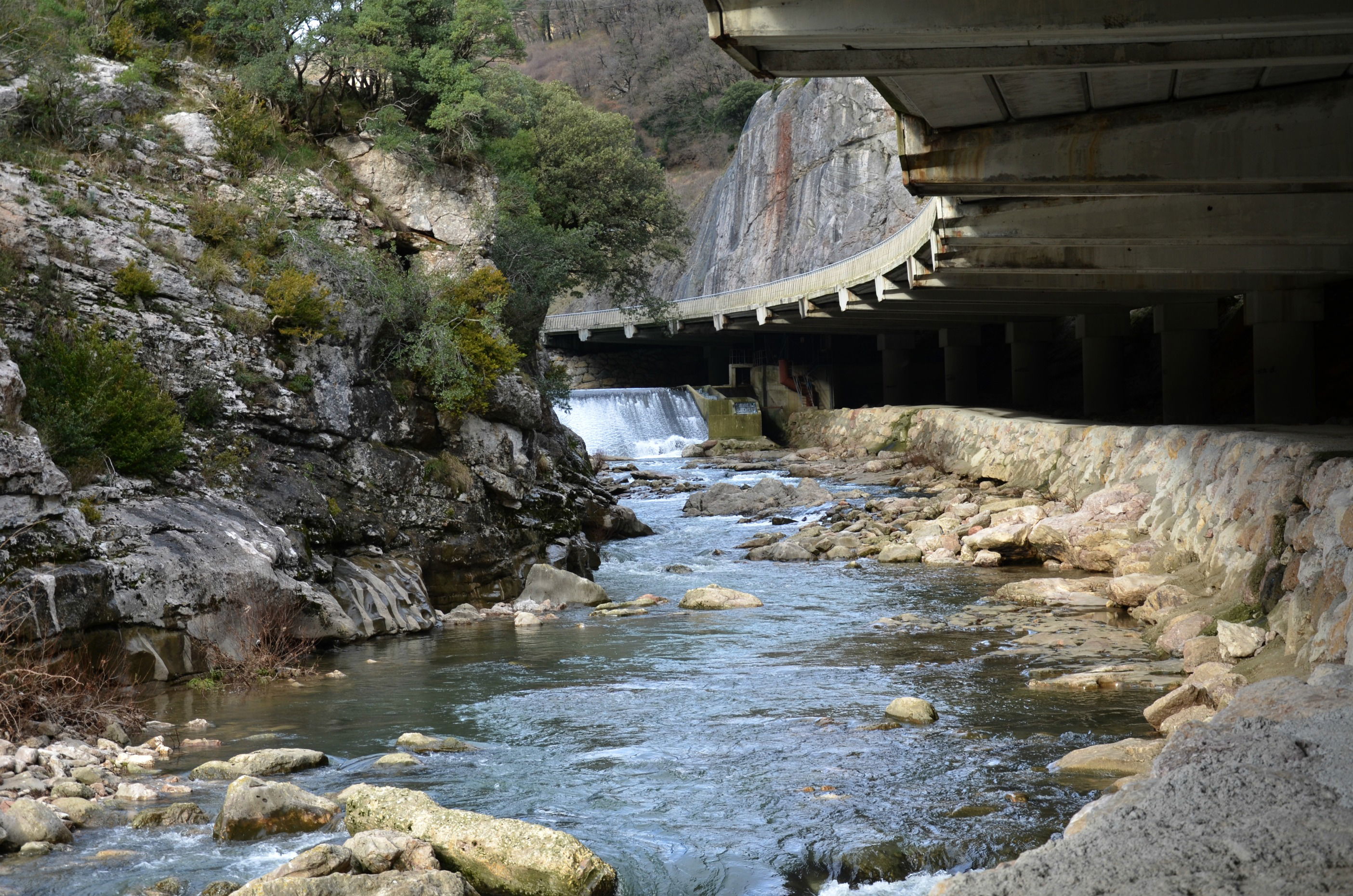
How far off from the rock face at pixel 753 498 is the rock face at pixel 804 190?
25284 mm

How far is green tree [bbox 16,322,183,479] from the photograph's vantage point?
1165cm

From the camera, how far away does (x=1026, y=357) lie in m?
33.3

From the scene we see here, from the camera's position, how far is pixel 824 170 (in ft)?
171

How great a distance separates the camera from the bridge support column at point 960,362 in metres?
36.3

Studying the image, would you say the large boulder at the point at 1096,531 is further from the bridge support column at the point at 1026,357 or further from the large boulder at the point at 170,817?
the bridge support column at the point at 1026,357

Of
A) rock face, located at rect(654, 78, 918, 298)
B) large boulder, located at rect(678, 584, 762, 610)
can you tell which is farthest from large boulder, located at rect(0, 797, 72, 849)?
rock face, located at rect(654, 78, 918, 298)

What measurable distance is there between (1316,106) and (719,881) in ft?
27.8

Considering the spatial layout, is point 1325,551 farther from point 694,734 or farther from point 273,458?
point 273,458

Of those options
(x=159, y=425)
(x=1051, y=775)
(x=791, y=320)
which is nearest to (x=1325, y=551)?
(x=1051, y=775)

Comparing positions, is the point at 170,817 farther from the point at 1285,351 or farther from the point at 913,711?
the point at 1285,351

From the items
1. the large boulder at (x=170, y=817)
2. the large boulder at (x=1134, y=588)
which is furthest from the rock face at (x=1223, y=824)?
the large boulder at (x=1134, y=588)

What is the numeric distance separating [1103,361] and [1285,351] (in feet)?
27.5

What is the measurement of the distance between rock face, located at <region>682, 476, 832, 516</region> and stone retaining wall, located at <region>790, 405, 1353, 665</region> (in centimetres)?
380

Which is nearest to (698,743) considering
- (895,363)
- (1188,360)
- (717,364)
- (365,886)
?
(365,886)
